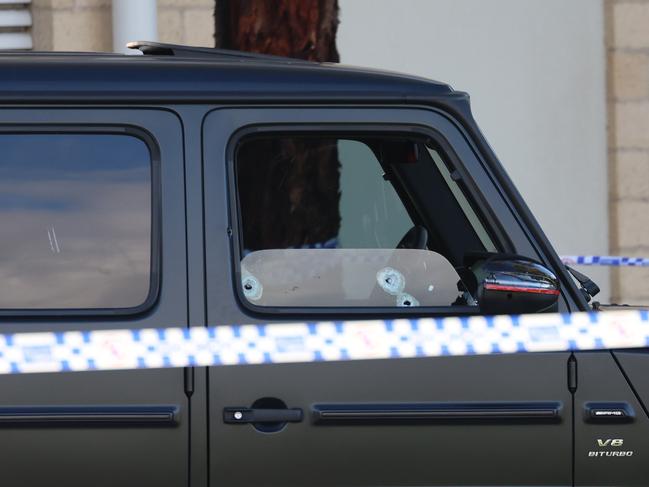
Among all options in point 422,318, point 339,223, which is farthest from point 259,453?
point 339,223

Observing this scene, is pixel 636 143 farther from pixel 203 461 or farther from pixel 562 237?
pixel 203 461

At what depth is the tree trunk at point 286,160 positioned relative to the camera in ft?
9.76

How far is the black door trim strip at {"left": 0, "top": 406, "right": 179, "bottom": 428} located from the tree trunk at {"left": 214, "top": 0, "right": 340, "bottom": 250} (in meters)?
0.46

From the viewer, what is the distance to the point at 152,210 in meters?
2.76

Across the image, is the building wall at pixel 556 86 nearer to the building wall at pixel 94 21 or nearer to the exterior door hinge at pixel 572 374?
the building wall at pixel 94 21

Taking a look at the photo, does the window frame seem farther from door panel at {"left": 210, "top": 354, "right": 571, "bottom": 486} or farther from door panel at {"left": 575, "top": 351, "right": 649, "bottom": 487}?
door panel at {"left": 575, "top": 351, "right": 649, "bottom": 487}

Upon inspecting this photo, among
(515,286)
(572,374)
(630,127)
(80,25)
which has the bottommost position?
(572,374)

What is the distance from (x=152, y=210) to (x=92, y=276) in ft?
0.66

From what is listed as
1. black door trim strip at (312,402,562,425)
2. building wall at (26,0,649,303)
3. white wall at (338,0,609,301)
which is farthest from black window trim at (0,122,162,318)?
white wall at (338,0,609,301)

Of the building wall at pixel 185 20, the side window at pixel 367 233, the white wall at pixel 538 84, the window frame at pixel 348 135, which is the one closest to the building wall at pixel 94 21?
the building wall at pixel 185 20

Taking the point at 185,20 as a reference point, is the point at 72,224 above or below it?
below

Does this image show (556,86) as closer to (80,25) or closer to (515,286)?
(80,25)

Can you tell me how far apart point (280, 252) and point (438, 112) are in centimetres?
51

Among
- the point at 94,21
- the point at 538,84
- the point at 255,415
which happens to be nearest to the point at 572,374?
the point at 255,415
